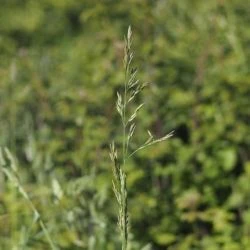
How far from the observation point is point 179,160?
2.87 m

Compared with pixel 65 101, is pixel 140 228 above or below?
below

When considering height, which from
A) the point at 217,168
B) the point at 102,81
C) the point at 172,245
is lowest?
the point at 172,245

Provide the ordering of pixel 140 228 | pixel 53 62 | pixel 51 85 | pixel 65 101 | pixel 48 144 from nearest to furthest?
pixel 140 228 → pixel 48 144 → pixel 65 101 → pixel 51 85 → pixel 53 62

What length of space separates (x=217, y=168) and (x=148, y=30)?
0.83m

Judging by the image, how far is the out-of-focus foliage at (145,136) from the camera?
2.57m

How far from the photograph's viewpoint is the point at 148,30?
3.28 metres

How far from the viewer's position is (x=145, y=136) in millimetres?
3031

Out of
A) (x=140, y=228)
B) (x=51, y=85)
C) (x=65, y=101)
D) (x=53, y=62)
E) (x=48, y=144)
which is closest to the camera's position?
(x=140, y=228)

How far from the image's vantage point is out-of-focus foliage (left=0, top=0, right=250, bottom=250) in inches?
101

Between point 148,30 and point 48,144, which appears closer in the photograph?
point 48,144

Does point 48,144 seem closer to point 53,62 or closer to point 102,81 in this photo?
point 102,81

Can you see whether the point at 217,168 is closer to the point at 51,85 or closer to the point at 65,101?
the point at 65,101

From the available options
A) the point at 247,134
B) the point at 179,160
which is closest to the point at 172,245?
the point at 179,160

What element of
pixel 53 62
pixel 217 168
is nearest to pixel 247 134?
pixel 217 168
